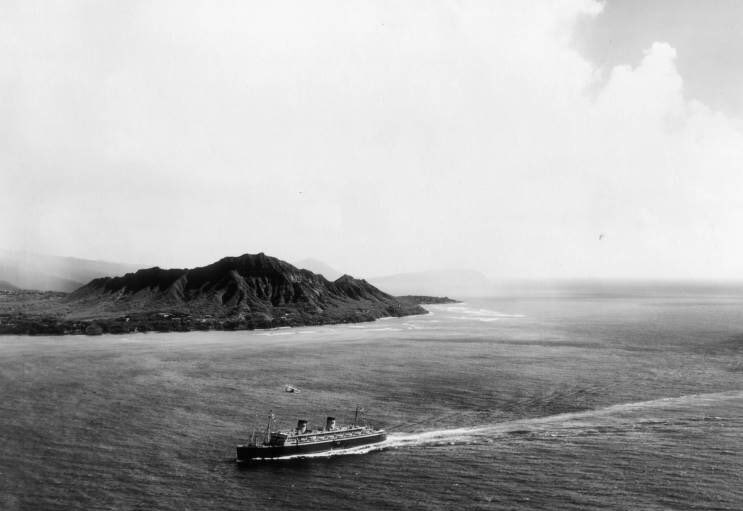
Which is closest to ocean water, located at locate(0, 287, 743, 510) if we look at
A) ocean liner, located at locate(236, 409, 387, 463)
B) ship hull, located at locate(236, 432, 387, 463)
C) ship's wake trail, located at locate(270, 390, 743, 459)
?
ship's wake trail, located at locate(270, 390, 743, 459)

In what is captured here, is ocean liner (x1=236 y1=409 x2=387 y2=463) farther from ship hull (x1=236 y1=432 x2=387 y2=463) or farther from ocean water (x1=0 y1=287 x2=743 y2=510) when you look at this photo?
ocean water (x1=0 y1=287 x2=743 y2=510)

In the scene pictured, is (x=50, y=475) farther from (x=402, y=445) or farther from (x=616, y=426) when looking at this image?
(x=616, y=426)

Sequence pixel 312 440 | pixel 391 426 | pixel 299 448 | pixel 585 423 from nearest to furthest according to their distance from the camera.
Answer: pixel 299 448 → pixel 312 440 → pixel 391 426 → pixel 585 423

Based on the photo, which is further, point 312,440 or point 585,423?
point 585,423

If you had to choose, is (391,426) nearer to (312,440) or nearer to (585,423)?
(312,440)

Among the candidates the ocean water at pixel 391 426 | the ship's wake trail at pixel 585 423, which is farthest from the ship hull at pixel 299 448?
the ocean water at pixel 391 426

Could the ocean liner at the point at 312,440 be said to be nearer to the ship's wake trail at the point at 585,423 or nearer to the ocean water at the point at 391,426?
the ship's wake trail at the point at 585,423

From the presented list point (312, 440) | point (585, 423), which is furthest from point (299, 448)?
point (585, 423)
